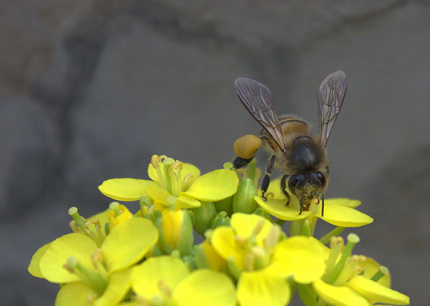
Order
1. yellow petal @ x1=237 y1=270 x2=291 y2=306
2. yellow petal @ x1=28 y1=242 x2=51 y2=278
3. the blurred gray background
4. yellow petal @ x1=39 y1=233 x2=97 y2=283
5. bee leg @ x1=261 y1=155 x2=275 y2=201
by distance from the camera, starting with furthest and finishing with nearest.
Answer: the blurred gray background → bee leg @ x1=261 y1=155 x2=275 y2=201 → yellow petal @ x1=28 y1=242 x2=51 y2=278 → yellow petal @ x1=39 y1=233 x2=97 y2=283 → yellow petal @ x1=237 y1=270 x2=291 y2=306

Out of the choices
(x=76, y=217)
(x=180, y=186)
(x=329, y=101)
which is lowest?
(x=76, y=217)

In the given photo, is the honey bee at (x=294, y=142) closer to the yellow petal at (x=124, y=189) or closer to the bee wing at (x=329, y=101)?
the bee wing at (x=329, y=101)

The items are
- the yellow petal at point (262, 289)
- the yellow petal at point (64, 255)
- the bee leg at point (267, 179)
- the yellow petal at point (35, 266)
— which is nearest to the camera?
the yellow petal at point (262, 289)

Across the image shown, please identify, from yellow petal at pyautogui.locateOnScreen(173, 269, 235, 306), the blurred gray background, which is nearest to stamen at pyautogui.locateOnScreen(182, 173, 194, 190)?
yellow petal at pyautogui.locateOnScreen(173, 269, 235, 306)

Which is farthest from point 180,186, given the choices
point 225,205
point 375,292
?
point 375,292

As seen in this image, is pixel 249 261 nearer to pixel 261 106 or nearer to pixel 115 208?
pixel 115 208

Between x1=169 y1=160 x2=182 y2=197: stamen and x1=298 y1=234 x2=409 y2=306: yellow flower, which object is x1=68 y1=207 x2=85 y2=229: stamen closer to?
x1=169 y1=160 x2=182 y2=197: stamen

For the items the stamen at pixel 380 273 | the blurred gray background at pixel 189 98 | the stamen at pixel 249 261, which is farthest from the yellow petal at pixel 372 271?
the blurred gray background at pixel 189 98
